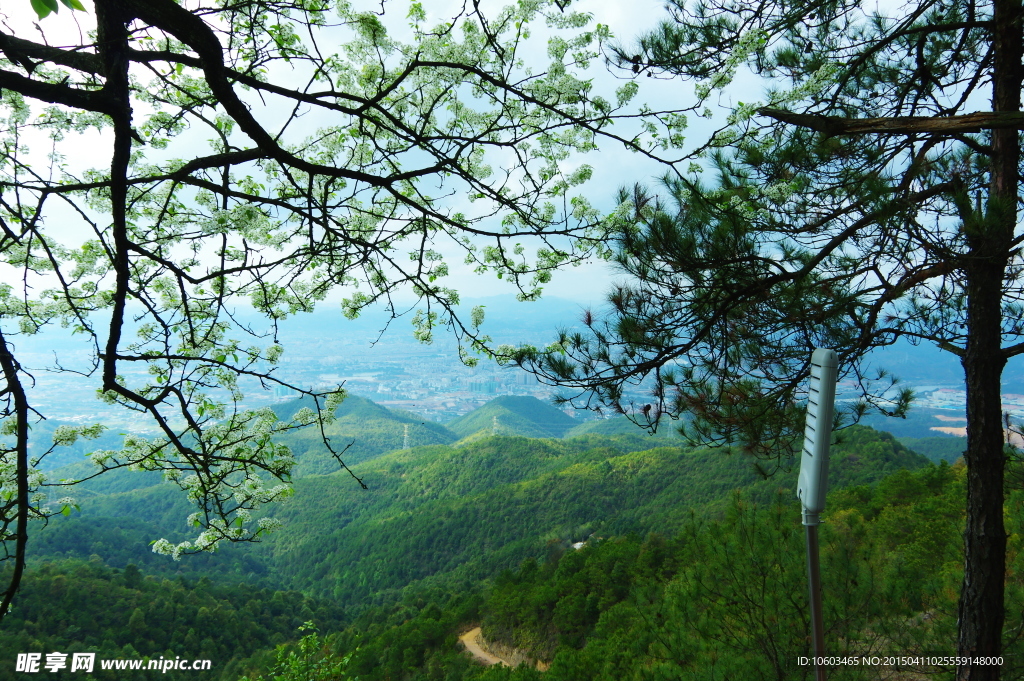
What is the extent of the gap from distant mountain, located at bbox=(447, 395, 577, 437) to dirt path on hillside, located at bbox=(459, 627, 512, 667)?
58995 mm

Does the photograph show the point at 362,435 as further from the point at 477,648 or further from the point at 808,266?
the point at 808,266

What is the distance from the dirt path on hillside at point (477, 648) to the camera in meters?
20.2

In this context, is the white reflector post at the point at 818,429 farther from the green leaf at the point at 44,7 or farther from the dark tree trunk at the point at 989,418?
the dark tree trunk at the point at 989,418

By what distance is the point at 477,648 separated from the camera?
2131 centimetres

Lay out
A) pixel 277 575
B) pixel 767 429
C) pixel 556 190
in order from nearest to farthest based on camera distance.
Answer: pixel 556 190 < pixel 767 429 < pixel 277 575

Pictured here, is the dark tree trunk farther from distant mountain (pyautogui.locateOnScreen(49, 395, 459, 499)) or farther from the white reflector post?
distant mountain (pyautogui.locateOnScreen(49, 395, 459, 499))

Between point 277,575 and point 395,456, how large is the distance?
1804 cm

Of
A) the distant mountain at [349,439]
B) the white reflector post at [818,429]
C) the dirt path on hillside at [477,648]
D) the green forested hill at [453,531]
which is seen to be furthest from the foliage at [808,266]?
the distant mountain at [349,439]

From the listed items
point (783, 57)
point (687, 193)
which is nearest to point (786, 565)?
point (687, 193)

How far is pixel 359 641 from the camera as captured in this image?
21781mm

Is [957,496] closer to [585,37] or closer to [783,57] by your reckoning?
[783,57]

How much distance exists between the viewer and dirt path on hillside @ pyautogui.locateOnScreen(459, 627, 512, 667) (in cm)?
2017

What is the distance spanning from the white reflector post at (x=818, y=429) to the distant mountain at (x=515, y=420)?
82.0 meters

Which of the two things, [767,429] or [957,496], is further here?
[957,496]
